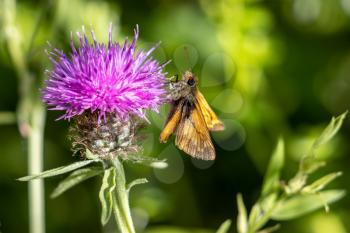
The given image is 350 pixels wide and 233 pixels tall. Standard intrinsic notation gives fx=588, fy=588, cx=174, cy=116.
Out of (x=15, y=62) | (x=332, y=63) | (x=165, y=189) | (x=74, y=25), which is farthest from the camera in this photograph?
(x=332, y=63)

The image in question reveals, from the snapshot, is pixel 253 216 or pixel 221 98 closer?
pixel 253 216

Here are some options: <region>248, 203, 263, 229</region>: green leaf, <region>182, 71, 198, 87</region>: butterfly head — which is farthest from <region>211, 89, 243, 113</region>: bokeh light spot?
<region>248, 203, 263, 229</region>: green leaf

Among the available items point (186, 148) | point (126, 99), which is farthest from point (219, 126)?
point (126, 99)

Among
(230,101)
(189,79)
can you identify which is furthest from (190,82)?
(230,101)

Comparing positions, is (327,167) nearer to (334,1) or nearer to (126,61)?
(334,1)

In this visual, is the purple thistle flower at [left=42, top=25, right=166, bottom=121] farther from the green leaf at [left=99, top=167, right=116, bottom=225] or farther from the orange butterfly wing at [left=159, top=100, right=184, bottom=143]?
the green leaf at [left=99, top=167, right=116, bottom=225]

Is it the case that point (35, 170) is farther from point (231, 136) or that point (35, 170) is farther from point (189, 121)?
point (231, 136)

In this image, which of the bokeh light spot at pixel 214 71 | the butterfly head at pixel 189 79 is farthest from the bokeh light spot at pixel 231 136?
the butterfly head at pixel 189 79
